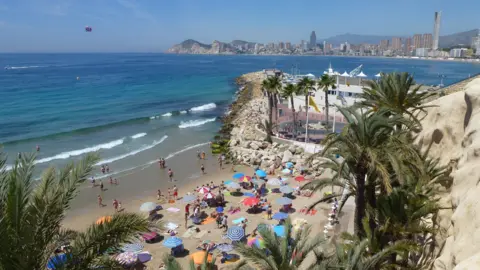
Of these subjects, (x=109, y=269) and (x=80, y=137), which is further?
(x=80, y=137)

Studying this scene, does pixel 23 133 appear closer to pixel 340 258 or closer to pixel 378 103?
pixel 378 103

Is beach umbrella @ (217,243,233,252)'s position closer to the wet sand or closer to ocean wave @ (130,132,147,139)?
the wet sand

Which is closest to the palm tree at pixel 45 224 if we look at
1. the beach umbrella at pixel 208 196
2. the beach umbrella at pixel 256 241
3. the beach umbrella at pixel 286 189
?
the beach umbrella at pixel 256 241

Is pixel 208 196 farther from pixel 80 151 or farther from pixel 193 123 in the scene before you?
pixel 193 123

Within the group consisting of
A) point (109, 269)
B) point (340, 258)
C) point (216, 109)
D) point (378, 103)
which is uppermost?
point (378, 103)

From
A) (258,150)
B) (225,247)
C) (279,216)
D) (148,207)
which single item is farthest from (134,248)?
(258,150)

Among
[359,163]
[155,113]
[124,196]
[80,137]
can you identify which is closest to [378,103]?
[359,163]
